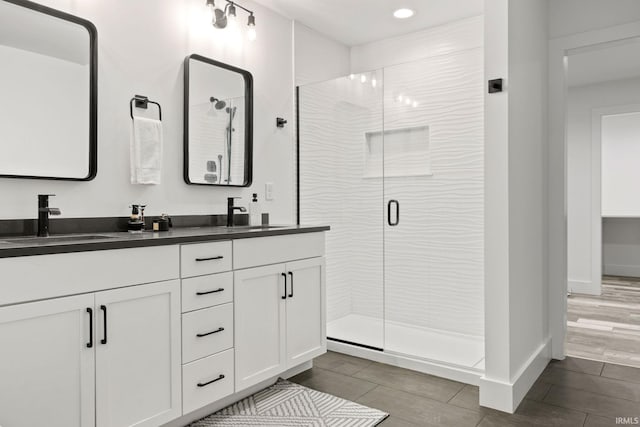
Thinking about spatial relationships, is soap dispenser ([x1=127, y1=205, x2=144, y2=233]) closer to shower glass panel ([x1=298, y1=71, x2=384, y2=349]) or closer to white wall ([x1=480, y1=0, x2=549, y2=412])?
shower glass panel ([x1=298, y1=71, x2=384, y2=349])

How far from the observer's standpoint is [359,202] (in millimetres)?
3465

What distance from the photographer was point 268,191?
3.15 meters

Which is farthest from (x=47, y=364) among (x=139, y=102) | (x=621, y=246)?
(x=621, y=246)

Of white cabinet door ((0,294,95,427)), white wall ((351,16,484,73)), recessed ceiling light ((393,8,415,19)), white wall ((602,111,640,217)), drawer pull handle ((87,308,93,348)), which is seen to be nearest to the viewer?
white cabinet door ((0,294,95,427))

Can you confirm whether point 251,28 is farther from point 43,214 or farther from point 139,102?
point 43,214

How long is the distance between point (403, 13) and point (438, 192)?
1.34 metres

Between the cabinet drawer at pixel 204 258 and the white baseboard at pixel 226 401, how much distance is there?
0.69 m

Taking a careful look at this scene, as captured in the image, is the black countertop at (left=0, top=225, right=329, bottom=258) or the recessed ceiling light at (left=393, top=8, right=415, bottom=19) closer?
the black countertop at (left=0, top=225, right=329, bottom=258)

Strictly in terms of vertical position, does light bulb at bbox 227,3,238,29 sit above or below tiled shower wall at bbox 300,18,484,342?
above

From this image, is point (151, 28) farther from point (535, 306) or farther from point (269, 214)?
point (535, 306)

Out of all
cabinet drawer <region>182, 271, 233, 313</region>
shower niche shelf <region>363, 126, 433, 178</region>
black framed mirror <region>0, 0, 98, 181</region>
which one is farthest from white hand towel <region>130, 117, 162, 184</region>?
shower niche shelf <region>363, 126, 433, 178</region>

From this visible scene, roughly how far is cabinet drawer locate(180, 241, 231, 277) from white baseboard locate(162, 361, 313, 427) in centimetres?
69

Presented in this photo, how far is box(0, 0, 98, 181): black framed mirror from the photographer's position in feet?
6.20

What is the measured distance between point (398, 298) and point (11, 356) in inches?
103
